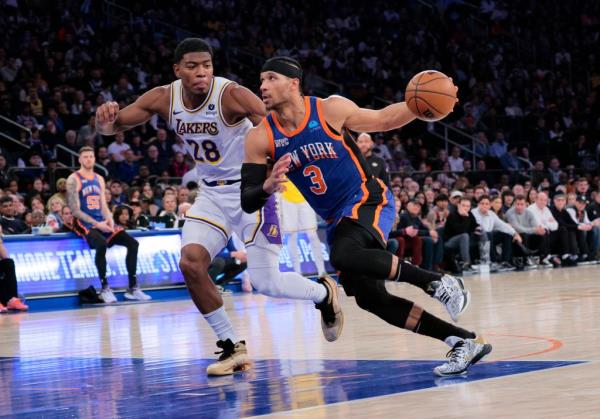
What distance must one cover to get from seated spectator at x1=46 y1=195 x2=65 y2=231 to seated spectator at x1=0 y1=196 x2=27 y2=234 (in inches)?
15.3

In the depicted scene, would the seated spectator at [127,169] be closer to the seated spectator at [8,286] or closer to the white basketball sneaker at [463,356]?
the seated spectator at [8,286]

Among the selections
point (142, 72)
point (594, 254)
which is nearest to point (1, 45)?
point (142, 72)

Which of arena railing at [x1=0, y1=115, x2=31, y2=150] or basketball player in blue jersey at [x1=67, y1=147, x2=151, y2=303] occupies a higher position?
arena railing at [x1=0, y1=115, x2=31, y2=150]

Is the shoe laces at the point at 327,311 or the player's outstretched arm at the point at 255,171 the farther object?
the shoe laces at the point at 327,311

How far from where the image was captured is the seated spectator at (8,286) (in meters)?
14.1

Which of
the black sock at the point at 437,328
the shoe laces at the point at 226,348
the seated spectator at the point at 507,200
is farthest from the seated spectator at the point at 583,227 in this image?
the black sock at the point at 437,328

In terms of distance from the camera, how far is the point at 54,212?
16.0 m

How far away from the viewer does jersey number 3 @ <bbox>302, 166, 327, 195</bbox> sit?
6.58m

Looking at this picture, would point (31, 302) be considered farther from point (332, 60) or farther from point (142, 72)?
point (332, 60)

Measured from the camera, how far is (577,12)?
3328 centimetres

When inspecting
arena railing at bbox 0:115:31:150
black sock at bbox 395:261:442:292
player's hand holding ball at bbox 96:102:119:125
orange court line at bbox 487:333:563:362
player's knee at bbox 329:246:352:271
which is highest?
arena railing at bbox 0:115:31:150

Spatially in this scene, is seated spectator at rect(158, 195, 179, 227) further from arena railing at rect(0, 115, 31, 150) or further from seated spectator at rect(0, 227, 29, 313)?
arena railing at rect(0, 115, 31, 150)

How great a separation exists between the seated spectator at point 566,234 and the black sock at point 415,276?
1558 centimetres

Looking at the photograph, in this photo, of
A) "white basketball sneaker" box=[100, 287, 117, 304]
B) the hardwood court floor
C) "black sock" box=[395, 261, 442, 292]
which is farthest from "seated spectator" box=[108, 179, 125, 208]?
"black sock" box=[395, 261, 442, 292]
